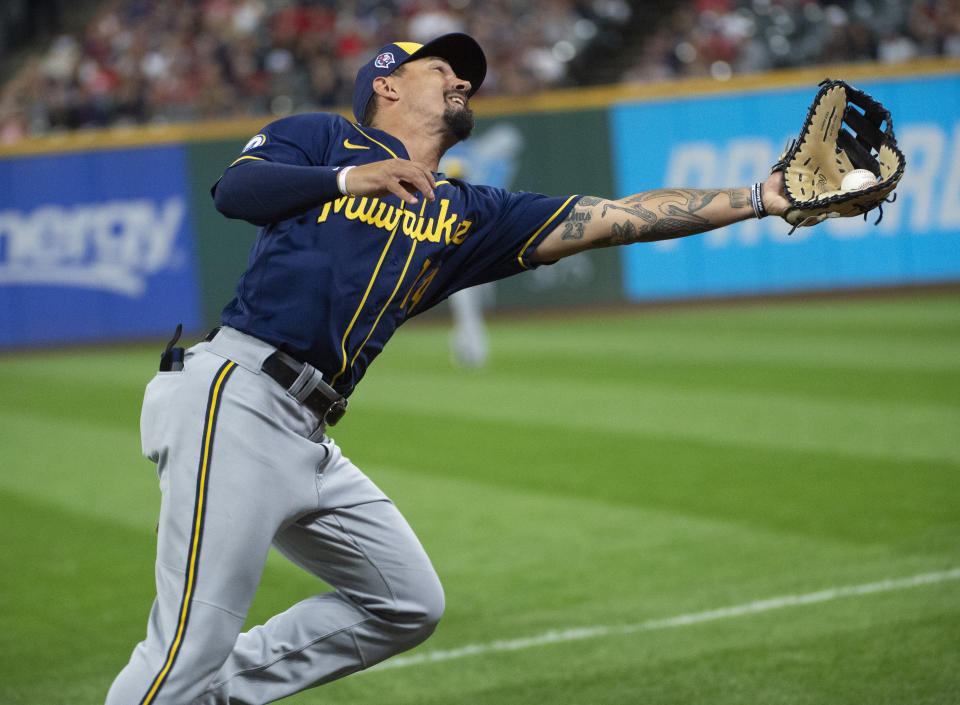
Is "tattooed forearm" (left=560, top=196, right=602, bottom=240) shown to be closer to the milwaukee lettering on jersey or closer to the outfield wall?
the milwaukee lettering on jersey

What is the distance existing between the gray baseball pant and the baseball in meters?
1.63

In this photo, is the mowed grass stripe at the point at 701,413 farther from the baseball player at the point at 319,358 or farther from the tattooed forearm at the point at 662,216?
the baseball player at the point at 319,358

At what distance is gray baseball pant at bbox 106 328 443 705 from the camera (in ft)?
10.3

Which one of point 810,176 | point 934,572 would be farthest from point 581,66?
point 810,176

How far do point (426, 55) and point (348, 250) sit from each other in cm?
75

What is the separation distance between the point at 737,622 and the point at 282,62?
17703mm

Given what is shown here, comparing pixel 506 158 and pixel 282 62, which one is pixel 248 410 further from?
pixel 282 62

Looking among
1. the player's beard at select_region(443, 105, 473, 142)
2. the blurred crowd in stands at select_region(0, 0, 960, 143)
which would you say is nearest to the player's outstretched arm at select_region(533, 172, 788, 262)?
the player's beard at select_region(443, 105, 473, 142)

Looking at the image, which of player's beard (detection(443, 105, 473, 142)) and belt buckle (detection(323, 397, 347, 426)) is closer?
belt buckle (detection(323, 397, 347, 426))

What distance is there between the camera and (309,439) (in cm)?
344

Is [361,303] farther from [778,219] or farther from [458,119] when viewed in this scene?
[778,219]

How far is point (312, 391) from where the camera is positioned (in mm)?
3371

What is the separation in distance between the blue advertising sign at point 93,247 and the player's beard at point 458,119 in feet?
45.5

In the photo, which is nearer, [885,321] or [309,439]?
[309,439]
